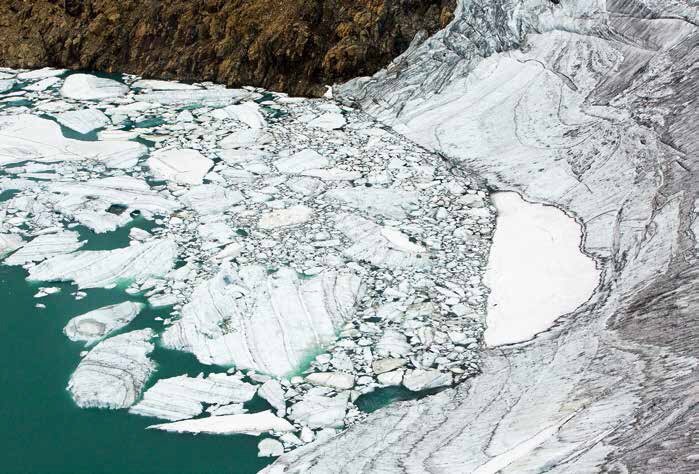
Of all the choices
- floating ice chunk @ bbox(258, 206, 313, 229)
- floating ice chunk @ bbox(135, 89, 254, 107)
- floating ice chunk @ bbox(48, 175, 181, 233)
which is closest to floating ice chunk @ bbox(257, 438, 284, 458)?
floating ice chunk @ bbox(258, 206, 313, 229)

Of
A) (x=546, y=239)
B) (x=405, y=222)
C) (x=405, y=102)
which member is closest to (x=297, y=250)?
(x=405, y=222)

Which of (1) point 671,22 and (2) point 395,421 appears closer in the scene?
(2) point 395,421

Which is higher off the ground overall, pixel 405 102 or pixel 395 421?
pixel 405 102

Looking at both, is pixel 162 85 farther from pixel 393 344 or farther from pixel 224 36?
pixel 393 344

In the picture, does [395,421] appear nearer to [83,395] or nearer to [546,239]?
[83,395]

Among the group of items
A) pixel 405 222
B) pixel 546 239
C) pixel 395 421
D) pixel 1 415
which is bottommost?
pixel 1 415

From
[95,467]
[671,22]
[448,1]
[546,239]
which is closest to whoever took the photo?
[95,467]

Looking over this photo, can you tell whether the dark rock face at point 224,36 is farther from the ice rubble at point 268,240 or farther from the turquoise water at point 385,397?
the turquoise water at point 385,397
